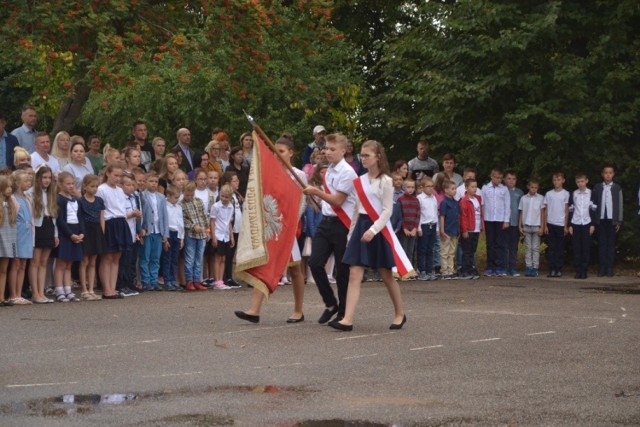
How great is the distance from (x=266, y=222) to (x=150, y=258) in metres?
5.24

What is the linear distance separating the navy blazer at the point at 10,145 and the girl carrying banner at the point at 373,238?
23.0 ft

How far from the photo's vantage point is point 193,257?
20672 mm

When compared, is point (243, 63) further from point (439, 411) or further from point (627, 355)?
point (439, 411)

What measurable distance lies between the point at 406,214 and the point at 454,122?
14.5ft

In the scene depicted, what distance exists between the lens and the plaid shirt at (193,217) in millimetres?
20688

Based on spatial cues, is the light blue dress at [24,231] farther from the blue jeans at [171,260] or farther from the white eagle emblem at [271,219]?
the white eagle emblem at [271,219]

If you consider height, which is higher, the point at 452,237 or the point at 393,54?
the point at 393,54

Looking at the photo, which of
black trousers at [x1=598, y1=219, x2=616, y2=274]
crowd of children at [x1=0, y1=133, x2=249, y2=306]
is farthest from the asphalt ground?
black trousers at [x1=598, y1=219, x2=616, y2=274]

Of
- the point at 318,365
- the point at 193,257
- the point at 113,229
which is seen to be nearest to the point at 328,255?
the point at 318,365

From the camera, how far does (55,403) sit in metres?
9.50

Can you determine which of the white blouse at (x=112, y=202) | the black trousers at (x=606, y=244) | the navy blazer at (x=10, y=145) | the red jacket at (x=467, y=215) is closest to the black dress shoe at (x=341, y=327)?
the white blouse at (x=112, y=202)

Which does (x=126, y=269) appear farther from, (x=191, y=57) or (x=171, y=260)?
(x=191, y=57)

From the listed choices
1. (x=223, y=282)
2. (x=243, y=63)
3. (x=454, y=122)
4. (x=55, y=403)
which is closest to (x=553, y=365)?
A: (x=55, y=403)

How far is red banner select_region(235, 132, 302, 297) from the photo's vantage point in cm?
1502
